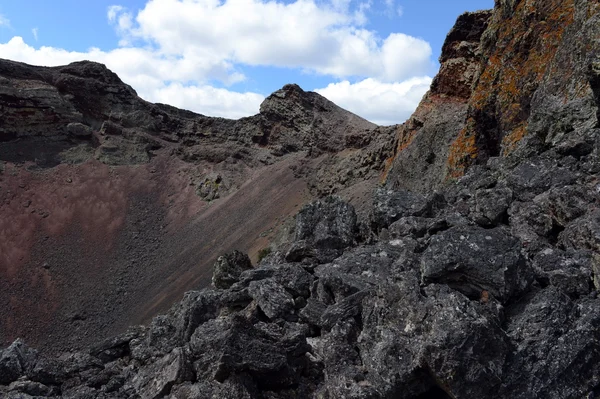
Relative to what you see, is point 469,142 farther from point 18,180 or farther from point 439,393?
point 18,180

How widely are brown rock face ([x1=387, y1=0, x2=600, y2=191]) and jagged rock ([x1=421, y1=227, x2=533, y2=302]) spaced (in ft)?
17.2

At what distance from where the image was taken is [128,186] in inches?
2004

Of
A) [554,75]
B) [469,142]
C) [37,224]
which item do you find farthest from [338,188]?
[37,224]

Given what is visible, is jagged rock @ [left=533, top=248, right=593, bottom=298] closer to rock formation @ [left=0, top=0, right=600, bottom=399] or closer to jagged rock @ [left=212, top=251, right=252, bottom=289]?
rock formation @ [left=0, top=0, right=600, bottom=399]

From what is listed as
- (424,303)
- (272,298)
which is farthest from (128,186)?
(424,303)

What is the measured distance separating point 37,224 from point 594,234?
150ft

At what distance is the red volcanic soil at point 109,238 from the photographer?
34094 millimetres

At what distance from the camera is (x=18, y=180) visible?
46.7m

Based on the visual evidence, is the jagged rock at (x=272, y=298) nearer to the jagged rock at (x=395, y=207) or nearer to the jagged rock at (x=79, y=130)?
the jagged rock at (x=395, y=207)

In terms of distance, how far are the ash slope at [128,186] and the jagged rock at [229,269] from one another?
17.7 m

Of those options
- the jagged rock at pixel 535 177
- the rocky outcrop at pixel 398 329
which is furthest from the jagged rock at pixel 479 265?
the jagged rock at pixel 535 177

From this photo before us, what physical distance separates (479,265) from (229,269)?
8027 millimetres

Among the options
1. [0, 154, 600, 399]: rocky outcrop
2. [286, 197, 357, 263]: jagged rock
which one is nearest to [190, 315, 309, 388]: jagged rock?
[0, 154, 600, 399]: rocky outcrop

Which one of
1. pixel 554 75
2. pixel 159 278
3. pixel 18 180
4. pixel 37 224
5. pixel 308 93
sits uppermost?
pixel 308 93
